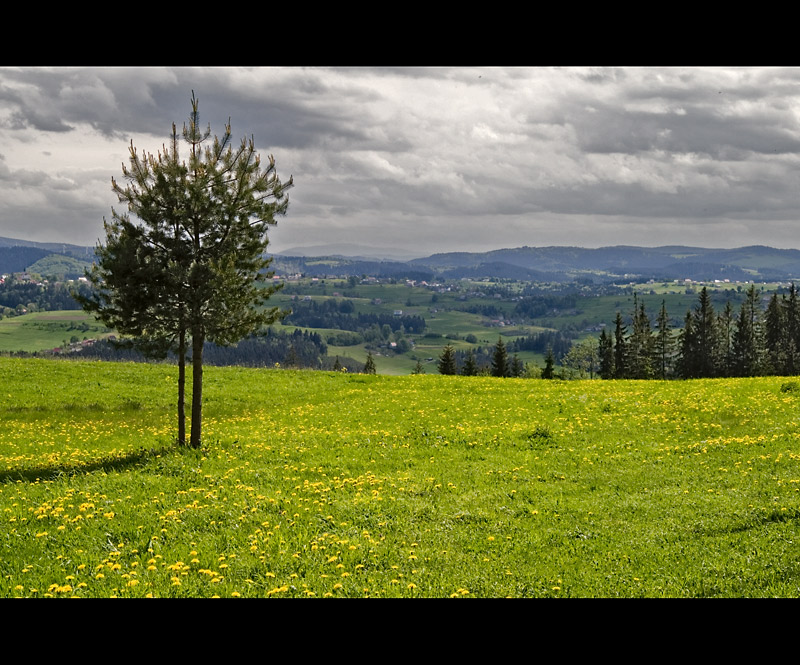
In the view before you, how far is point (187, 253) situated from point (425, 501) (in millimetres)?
12182

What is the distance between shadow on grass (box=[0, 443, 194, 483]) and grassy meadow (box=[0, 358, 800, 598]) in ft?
0.47

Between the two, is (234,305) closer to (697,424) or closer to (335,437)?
(335,437)

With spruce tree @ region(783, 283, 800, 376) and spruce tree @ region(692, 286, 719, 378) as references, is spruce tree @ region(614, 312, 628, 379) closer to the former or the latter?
spruce tree @ region(692, 286, 719, 378)

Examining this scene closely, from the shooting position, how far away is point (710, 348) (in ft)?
348

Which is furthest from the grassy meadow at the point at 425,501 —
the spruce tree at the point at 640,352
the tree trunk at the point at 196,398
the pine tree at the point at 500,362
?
the spruce tree at the point at 640,352

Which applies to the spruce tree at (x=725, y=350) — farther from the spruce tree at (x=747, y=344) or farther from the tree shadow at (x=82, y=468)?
the tree shadow at (x=82, y=468)

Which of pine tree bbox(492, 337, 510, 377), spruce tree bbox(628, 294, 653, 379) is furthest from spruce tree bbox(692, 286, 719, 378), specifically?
pine tree bbox(492, 337, 510, 377)

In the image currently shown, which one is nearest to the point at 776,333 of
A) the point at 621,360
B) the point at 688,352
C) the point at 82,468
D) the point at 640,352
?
the point at 688,352

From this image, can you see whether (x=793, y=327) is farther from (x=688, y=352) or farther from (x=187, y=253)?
(x=187, y=253)

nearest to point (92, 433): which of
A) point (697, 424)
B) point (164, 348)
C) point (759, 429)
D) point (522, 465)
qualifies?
point (164, 348)

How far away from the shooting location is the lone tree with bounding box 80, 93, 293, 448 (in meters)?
20.1

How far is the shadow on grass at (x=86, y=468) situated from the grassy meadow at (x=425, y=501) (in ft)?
0.47

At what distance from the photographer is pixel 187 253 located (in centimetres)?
2086
